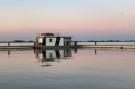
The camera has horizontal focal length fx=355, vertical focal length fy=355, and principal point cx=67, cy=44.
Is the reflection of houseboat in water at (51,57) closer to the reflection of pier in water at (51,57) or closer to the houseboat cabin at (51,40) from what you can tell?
→ the reflection of pier in water at (51,57)

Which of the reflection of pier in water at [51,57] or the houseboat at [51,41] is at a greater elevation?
the houseboat at [51,41]

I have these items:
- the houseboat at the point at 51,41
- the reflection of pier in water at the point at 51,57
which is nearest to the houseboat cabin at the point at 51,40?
the houseboat at the point at 51,41

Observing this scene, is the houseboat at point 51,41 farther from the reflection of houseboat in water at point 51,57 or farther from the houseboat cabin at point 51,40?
the reflection of houseboat in water at point 51,57

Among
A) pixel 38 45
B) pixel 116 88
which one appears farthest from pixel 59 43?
pixel 116 88

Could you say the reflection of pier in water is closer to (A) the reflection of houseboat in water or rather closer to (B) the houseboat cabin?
(A) the reflection of houseboat in water

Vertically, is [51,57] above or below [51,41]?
below

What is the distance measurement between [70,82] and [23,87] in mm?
3780

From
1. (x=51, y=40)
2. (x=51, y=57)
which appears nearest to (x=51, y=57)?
(x=51, y=57)

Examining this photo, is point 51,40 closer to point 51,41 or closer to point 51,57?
point 51,41

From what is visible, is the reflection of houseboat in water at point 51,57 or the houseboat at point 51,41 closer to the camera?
the reflection of houseboat in water at point 51,57

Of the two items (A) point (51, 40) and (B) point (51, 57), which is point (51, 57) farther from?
(A) point (51, 40)

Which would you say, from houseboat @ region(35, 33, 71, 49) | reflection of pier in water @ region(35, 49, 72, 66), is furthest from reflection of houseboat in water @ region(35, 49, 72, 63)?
houseboat @ region(35, 33, 71, 49)

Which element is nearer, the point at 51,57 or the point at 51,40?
the point at 51,57

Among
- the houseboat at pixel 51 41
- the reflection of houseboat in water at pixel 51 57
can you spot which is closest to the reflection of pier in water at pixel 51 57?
the reflection of houseboat in water at pixel 51 57
